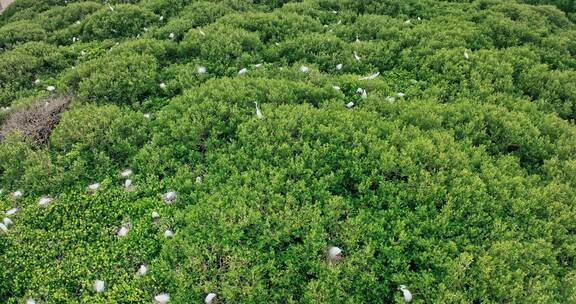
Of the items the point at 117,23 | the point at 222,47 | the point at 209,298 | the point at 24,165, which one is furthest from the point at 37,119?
the point at 209,298

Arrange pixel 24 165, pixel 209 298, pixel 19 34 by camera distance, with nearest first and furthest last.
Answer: pixel 209 298 < pixel 24 165 < pixel 19 34

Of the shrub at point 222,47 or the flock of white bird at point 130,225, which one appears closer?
the flock of white bird at point 130,225

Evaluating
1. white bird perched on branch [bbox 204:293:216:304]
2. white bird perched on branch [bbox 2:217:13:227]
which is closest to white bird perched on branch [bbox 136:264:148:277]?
white bird perched on branch [bbox 204:293:216:304]

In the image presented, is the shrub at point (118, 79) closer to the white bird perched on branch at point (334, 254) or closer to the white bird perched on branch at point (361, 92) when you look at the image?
the white bird perched on branch at point (361, 92)

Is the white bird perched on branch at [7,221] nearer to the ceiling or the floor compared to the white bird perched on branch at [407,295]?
nearer to the floor

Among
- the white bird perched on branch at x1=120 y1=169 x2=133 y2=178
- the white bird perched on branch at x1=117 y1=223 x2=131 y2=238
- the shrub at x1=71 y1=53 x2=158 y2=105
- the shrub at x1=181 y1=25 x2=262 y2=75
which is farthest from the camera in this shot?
the shrub at x1=181 y1=25 x2=262 y2=75

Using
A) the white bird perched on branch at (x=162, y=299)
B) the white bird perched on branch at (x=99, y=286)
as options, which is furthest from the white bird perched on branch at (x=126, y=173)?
the white bird perched on branch at (x=162, y=299)

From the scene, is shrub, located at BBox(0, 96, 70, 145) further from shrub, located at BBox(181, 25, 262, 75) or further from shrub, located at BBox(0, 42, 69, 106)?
shrub, located at BBox(181, 25, 262, 75)

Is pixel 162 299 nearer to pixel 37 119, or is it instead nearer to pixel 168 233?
pixel 168 233

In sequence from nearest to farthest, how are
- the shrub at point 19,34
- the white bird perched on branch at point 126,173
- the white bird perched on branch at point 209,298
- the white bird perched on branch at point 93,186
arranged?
the white bird perched on branch at point 209,298 < the white bird perched on branch at point 93,186 < the white bird perched on branch at point 126,173 < the shrub at point 19,34
